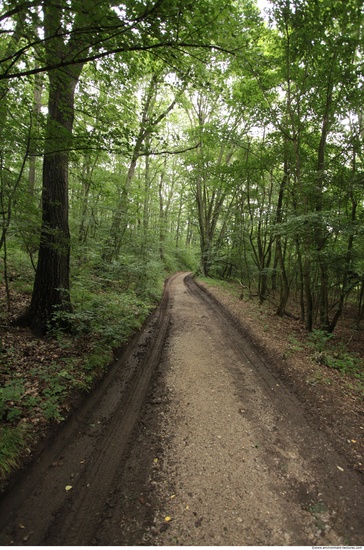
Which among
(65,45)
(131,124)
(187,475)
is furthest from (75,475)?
(131,124)

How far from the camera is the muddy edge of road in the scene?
209 centimetres

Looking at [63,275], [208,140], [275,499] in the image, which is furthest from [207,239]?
[275,499]

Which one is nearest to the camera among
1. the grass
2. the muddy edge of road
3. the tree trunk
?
the muddy edge of road

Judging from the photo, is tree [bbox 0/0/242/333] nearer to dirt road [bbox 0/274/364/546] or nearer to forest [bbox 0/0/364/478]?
forest [bbox 0/0/364/478]

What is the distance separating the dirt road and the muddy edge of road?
10mm

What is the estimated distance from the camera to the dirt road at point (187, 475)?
7.05 ft

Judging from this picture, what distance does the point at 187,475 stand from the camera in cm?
268

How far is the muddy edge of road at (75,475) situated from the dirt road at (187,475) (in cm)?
1

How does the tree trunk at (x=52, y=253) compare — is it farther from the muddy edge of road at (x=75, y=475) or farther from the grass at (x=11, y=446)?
the grass at (x=11, y=446)

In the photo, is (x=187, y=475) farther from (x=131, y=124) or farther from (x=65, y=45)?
(x=131, y=124)

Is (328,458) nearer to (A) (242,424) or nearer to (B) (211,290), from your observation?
(A) (242,424)

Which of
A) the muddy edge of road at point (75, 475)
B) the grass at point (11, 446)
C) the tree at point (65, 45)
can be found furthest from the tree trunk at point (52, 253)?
the grass at point (11, 446)

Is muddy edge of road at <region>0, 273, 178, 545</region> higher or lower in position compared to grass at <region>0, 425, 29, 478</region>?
lower

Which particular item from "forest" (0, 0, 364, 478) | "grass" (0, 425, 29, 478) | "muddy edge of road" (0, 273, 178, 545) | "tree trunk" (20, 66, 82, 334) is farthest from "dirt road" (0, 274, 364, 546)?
"tree trunk" (20, 66, 82, 334)
